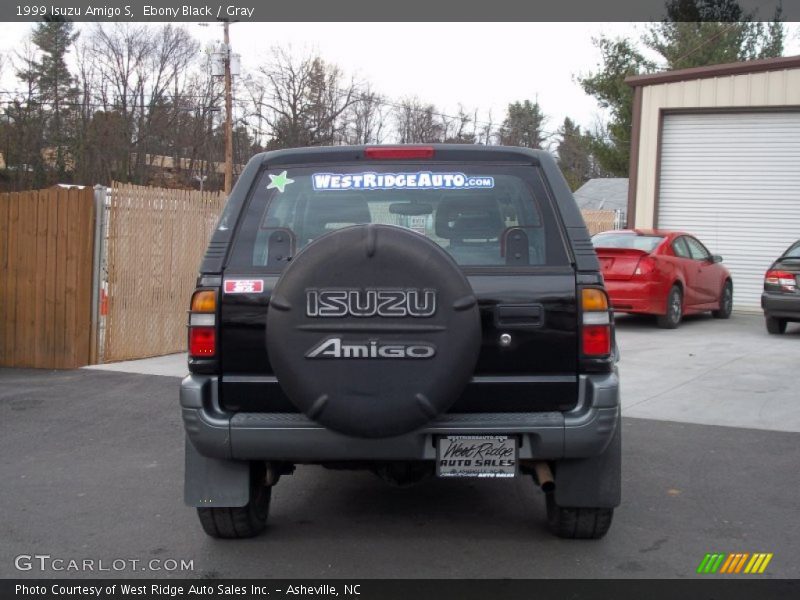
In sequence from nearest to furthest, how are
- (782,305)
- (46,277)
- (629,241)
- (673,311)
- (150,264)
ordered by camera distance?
(46,277), (150,264), (782,305), (673,311), (629,241)

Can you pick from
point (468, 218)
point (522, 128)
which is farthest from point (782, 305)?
point (522, 128)

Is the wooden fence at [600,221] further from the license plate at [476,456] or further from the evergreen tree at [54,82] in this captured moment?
the evergreen tree at [54,82]

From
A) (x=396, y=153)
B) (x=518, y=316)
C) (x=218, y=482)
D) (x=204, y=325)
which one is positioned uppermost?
(x=396, y=153)

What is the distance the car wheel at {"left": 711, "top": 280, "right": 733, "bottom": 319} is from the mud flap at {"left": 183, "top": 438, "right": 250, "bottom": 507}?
1302 centimetres

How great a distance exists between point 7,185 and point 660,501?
148ft

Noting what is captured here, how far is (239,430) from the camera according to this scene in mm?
4184

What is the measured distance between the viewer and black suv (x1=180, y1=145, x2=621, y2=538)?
3916mm

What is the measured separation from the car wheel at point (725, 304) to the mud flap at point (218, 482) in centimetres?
1302

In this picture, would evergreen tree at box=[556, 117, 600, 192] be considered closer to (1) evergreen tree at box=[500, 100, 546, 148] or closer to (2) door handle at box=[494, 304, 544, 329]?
(1) evergreen tree at box=[500, 100, 546, 148]

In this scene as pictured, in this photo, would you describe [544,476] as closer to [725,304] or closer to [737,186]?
[725,304]

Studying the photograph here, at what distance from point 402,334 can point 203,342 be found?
984mm

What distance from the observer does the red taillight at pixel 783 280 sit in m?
12.8

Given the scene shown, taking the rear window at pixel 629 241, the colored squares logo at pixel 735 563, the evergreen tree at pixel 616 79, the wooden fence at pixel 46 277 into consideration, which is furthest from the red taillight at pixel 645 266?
the evergreen tree at pixel 616 79

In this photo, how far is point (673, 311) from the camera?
14.0 meters
